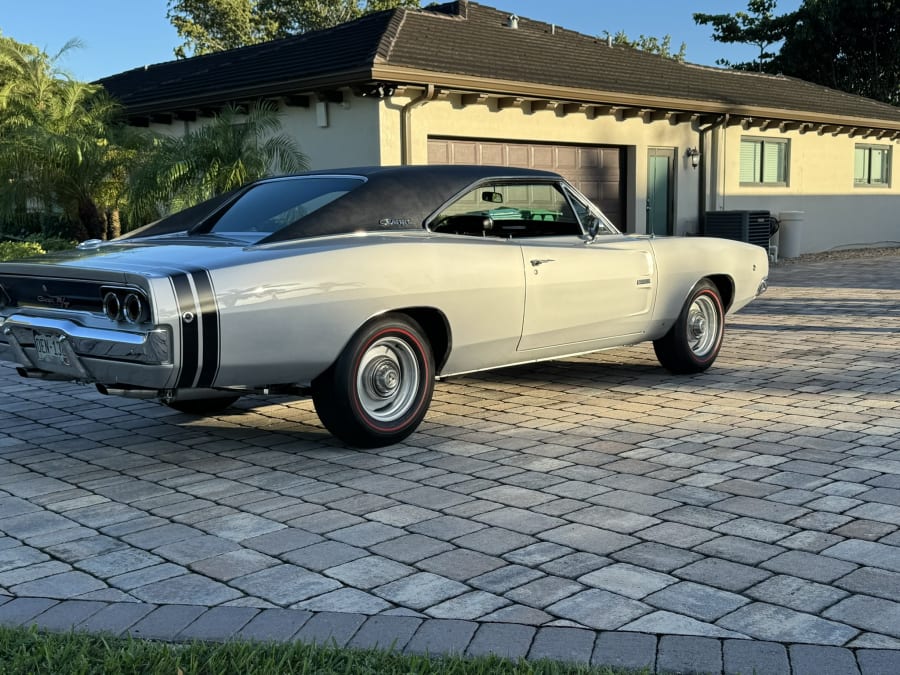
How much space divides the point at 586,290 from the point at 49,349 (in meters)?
3.38

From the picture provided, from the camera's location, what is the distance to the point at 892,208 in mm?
25594

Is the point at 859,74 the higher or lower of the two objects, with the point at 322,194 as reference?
higher

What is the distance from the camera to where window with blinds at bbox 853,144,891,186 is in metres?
24.8

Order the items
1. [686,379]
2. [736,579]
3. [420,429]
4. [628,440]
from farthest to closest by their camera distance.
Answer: [686,379]
[420,429]
[628,440]
[736,579]

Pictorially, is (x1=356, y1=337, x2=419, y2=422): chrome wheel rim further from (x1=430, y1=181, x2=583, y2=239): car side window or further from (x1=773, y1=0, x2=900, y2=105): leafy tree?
(x1=773, y1=0, x2=900, y2=105): leafy tree

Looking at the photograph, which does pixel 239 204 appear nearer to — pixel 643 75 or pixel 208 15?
pixel 643 75

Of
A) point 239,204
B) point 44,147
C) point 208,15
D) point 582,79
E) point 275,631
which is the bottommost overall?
point 275,631

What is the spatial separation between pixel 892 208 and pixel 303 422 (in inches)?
917

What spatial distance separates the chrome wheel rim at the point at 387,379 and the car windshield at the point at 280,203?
918 millimetres

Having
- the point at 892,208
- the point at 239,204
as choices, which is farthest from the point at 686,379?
the point at 892,208

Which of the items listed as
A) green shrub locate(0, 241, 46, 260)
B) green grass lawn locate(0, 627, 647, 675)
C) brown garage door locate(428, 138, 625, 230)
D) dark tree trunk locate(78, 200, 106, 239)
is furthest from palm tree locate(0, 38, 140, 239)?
green grass lawn locate(0, 627, 647, 675)

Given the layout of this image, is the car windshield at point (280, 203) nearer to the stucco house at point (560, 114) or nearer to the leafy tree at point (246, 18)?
the stucco house at point (560, 114)

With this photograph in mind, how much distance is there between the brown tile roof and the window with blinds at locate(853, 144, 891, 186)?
6.48 ft

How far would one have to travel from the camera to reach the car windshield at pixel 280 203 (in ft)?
19.3
